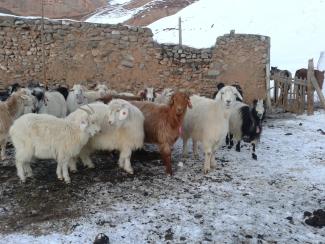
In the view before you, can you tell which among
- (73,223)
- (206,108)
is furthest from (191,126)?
(73,223)

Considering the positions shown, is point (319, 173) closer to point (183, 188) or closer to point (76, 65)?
point (183, 188)

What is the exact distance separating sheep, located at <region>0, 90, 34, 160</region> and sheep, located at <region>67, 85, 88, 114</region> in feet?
3.49

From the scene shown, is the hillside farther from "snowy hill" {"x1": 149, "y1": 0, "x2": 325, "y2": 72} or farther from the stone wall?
the stone wall

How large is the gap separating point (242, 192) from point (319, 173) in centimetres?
161

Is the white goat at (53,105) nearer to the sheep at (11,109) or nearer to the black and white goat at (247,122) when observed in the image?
the sheep at (11,109)

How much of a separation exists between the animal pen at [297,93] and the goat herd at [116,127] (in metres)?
4.78

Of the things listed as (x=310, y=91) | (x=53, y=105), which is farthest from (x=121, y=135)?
(x=310, y=91)

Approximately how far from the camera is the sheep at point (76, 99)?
8.70m

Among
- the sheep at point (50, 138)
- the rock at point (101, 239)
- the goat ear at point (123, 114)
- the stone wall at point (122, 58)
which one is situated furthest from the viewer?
the stone wall at point (122, 58)

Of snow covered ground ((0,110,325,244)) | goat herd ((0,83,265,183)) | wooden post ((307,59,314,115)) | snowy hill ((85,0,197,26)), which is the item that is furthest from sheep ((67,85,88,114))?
snowy hill ((85,0,197,26))

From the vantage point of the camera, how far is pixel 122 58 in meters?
12.4

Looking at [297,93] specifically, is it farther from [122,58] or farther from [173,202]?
[173,202]

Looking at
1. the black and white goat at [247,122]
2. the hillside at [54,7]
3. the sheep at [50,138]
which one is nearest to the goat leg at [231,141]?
the black and white goat at [247,122]

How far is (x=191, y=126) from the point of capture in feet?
24.5
